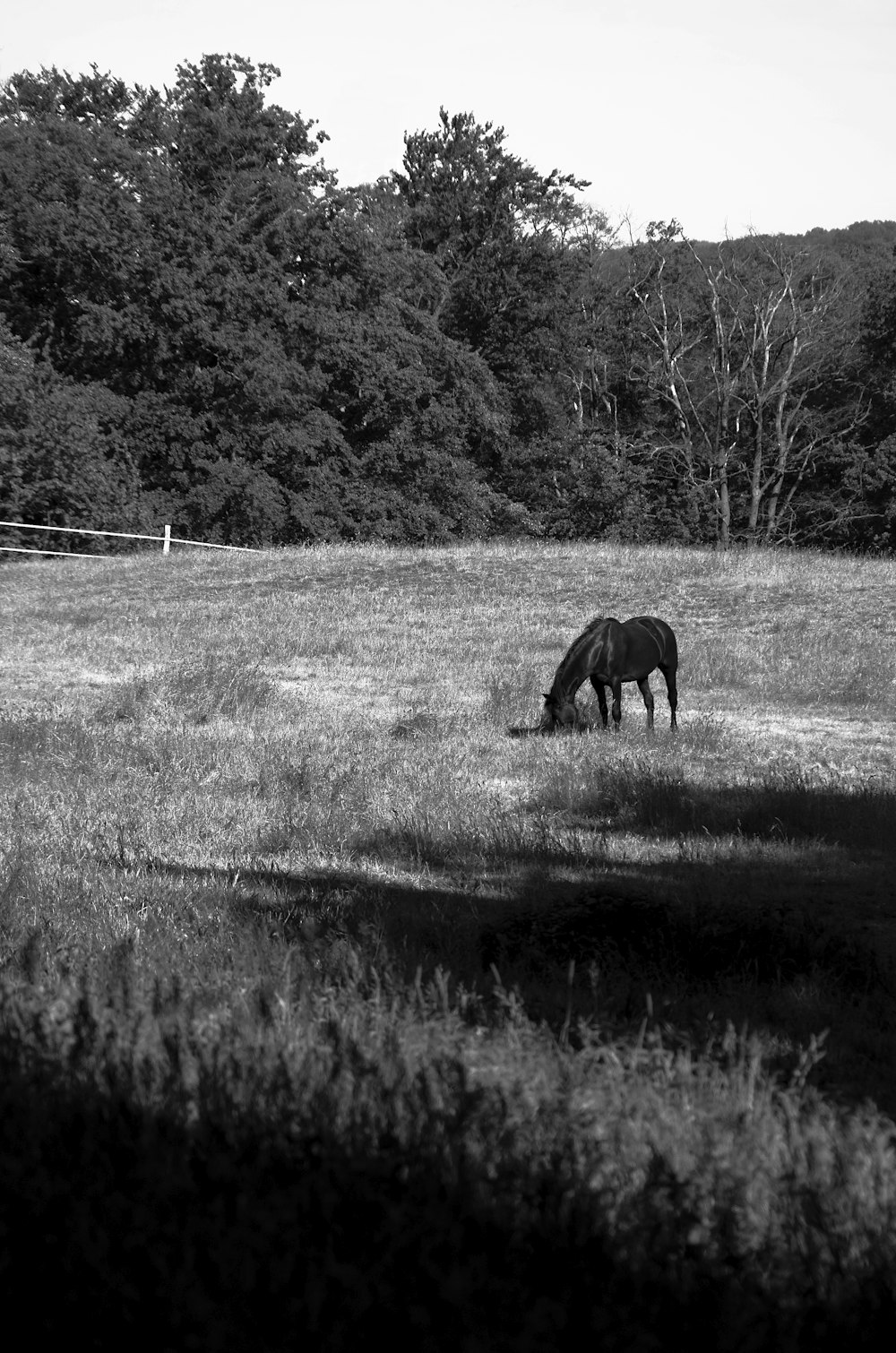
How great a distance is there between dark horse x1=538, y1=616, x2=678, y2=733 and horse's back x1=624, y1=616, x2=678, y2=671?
0.14 feet

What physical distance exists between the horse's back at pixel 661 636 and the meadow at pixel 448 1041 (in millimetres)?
2461

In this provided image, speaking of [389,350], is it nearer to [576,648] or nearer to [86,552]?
A: [86,552]

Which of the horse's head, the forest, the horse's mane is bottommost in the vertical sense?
the horse's head

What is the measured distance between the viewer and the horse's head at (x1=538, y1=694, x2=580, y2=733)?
52.7 feet

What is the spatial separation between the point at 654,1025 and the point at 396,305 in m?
56.3

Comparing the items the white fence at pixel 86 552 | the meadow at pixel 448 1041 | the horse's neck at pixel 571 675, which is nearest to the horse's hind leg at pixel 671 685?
the horse's neck at pixel 571 675

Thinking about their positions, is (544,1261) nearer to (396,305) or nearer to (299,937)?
(299,937)

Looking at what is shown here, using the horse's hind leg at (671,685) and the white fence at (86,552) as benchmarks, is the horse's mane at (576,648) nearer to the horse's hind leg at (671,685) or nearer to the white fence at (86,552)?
the horse's hind leg at (671,685)

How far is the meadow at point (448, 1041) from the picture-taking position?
9.76 feet

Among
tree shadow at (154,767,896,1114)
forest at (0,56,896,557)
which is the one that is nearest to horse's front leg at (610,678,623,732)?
tree shadow at (154,767,896,1114)

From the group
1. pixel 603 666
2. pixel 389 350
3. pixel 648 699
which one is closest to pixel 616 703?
pixel 603 666

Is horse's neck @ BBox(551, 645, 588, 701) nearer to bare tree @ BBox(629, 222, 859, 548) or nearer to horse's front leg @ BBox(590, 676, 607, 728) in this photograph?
horse's front leg @ BBox(590, 676, 607, 728)

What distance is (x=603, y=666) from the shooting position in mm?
16484

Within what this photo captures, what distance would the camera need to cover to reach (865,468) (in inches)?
2404
